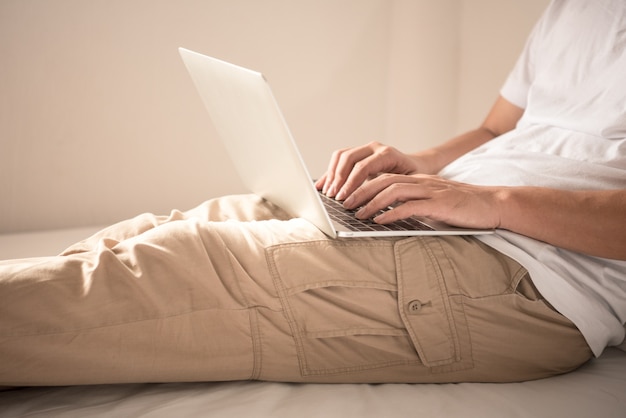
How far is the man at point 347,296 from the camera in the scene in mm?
892

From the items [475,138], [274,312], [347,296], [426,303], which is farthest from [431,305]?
[475,138]

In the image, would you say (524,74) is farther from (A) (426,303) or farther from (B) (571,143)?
(A) (426,303)

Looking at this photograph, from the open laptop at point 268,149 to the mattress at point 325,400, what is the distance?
0.24 metres

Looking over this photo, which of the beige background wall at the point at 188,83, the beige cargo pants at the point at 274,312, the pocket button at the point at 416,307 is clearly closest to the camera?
the beige cargo pants at the point at 274,312

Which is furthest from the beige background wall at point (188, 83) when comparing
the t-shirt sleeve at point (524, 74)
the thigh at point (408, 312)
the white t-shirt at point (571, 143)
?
the thigh at point (408, 312)

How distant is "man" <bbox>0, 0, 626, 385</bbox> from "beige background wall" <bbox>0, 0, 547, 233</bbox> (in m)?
1.31

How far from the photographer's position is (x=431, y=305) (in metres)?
0.99

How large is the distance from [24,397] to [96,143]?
1.55m

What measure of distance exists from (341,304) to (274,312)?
0.33ft

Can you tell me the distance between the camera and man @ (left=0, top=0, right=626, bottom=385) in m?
0.89

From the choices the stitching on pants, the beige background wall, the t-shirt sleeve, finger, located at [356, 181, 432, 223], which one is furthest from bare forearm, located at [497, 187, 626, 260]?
the beige background wall

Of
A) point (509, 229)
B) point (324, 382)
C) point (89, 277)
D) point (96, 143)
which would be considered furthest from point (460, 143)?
point (96, 143)

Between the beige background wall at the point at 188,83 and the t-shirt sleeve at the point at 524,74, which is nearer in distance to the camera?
the t-shirt sleeve at the point at 524,74

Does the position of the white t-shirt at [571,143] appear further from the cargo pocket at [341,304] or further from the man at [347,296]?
the cargo pocket at [341,304]
